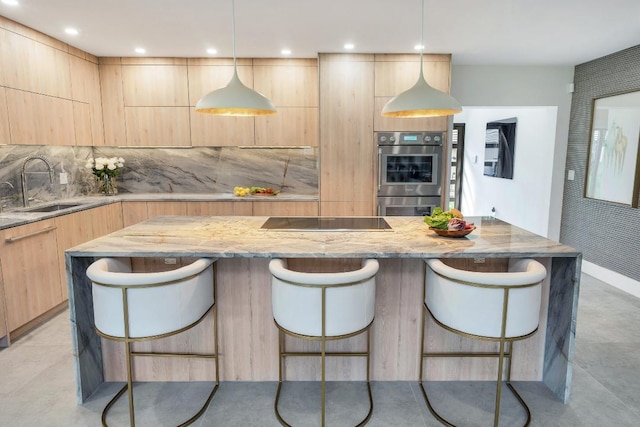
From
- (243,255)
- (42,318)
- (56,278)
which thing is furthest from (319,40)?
(42,318)

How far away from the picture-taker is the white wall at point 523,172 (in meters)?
5.28

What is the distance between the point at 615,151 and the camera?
4.30 meters

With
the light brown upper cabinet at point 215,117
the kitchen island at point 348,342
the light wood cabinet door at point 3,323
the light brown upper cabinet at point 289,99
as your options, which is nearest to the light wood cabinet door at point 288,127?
the light brown upper cabinet at point 289,99

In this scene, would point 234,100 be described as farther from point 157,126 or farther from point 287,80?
point 157,126

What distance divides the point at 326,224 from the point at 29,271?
2343 mm

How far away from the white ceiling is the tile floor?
102 inches

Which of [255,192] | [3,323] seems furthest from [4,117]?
[255,192]

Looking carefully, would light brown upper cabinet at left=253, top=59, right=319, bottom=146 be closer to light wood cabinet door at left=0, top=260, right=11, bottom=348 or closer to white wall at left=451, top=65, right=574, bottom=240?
white wall at left=451, top=65, right=574, bottom=240

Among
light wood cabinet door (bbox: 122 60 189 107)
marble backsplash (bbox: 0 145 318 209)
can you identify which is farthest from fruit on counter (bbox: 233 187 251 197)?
light wood cabinet door (bbox: 122 60 189 107)

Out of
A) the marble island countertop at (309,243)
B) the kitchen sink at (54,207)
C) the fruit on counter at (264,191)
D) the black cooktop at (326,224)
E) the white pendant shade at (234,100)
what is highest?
the white pendant shade at (234,100)

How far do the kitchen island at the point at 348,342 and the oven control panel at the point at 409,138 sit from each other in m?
2.03

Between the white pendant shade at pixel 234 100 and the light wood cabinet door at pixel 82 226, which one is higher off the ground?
the white pendant shade at pixel 234 100

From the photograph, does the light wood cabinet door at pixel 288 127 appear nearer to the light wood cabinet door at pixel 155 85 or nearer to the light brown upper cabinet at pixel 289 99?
the light brown upper cabinet at pixel 289 99

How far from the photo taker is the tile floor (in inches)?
86.6
